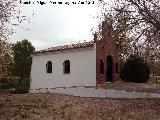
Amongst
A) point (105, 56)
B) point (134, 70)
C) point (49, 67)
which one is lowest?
point (134, 70)

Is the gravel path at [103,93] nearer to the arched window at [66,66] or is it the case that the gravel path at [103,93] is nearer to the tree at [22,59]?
the arched window at [66,66]

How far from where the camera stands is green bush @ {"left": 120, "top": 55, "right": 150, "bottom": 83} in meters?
33.9

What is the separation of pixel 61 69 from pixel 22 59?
2361cm

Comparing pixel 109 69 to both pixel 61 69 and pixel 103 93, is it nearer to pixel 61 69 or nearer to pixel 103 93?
pixel 61 69

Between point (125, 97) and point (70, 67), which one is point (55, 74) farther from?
point (125, 97)

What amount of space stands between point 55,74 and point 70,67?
239cm

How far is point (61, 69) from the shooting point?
34.8 meters

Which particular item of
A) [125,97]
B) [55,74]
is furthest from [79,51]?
[125,97]

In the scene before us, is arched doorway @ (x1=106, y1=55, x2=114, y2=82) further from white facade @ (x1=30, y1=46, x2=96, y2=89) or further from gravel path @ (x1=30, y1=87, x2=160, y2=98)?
gravel path @ (x1=30, y1=87, x2=160, y2=98)

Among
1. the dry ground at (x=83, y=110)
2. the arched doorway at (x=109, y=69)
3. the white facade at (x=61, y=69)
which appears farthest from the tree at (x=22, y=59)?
the dry ground at (x=83, y=110)

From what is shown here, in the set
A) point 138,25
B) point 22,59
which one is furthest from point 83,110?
point 22,59

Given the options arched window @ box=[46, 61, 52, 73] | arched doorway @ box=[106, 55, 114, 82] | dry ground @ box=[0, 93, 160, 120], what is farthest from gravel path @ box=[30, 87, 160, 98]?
arched doorway @ box=[106, 55, 114, 82]

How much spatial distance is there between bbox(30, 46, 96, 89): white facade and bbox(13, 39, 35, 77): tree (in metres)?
18.1

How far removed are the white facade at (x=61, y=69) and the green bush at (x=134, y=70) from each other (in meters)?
4.34
